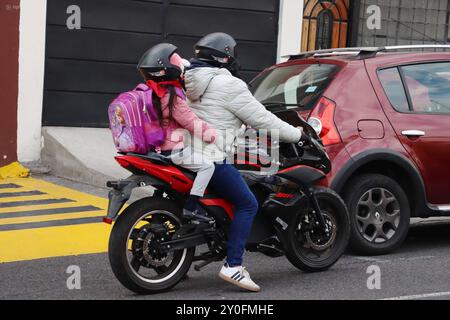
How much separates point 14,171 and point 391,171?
5.88 metres

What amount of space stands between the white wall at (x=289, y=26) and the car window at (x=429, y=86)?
19.7ft

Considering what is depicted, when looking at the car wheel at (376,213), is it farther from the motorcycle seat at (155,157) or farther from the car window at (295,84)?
the motorcycle seat at (155,157)

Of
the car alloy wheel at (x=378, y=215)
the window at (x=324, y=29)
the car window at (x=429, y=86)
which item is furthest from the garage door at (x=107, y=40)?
the car alloy wheel at (x=378, y=215)

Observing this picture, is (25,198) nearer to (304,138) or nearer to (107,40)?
(107,40)

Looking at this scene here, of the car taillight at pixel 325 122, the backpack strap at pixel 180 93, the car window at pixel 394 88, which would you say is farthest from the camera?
the car window at pixel 394 88

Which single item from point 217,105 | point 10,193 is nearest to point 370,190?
point 217,105

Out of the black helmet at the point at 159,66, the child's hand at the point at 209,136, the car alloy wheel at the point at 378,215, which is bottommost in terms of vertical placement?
the car alloy wheel at the point at 378,215

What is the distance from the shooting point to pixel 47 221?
28.7 feet

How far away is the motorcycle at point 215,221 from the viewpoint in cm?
575

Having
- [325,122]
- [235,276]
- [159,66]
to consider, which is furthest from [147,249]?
[325,122]

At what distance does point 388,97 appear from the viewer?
748cm

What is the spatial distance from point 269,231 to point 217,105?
1060 mm

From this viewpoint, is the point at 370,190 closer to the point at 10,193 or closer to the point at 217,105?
the point at 217,105

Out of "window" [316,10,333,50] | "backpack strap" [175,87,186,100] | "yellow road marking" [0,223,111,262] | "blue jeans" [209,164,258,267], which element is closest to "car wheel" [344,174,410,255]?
"blue jeans" [209,164,258,267]
